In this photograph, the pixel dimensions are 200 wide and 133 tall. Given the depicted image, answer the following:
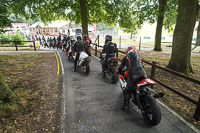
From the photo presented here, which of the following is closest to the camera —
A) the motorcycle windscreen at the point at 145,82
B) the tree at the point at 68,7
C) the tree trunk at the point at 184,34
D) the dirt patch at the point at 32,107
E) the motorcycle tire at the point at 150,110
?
the motorcycle tire at the point at 150,110

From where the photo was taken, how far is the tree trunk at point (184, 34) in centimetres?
674

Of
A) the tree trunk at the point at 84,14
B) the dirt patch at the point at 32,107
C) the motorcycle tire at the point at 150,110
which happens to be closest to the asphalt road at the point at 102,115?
the motorcycle tire at the point at 150,110

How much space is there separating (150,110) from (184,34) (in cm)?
578

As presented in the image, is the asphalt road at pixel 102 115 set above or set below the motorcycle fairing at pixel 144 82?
below

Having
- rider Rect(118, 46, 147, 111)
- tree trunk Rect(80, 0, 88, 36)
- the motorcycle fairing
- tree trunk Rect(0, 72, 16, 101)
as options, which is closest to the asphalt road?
rider Rect(118, 46, 147, 111)

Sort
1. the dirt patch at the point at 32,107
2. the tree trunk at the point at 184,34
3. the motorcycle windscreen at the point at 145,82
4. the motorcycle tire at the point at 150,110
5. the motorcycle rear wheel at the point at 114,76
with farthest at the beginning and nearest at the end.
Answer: the tree trunk at the point at 184,34
the motorcycle rear wheel at the point at 114,76
the dirt patch at the point at 32,107
the motorcycle windscreen at the point at 145,82
the motorcycle tire at the point at 150,110

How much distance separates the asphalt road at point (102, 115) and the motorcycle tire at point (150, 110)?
22 cm

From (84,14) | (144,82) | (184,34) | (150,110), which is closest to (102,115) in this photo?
(150,110)

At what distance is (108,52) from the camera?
6402 mm

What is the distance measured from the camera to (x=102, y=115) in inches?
153

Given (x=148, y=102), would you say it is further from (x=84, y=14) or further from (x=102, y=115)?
(x=84, y=14)

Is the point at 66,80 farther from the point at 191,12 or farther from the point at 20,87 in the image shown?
the point at 191,12

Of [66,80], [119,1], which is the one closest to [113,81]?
[66,80]

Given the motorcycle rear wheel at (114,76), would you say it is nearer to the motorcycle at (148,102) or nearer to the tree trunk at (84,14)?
the motorcycle at (148,102)
